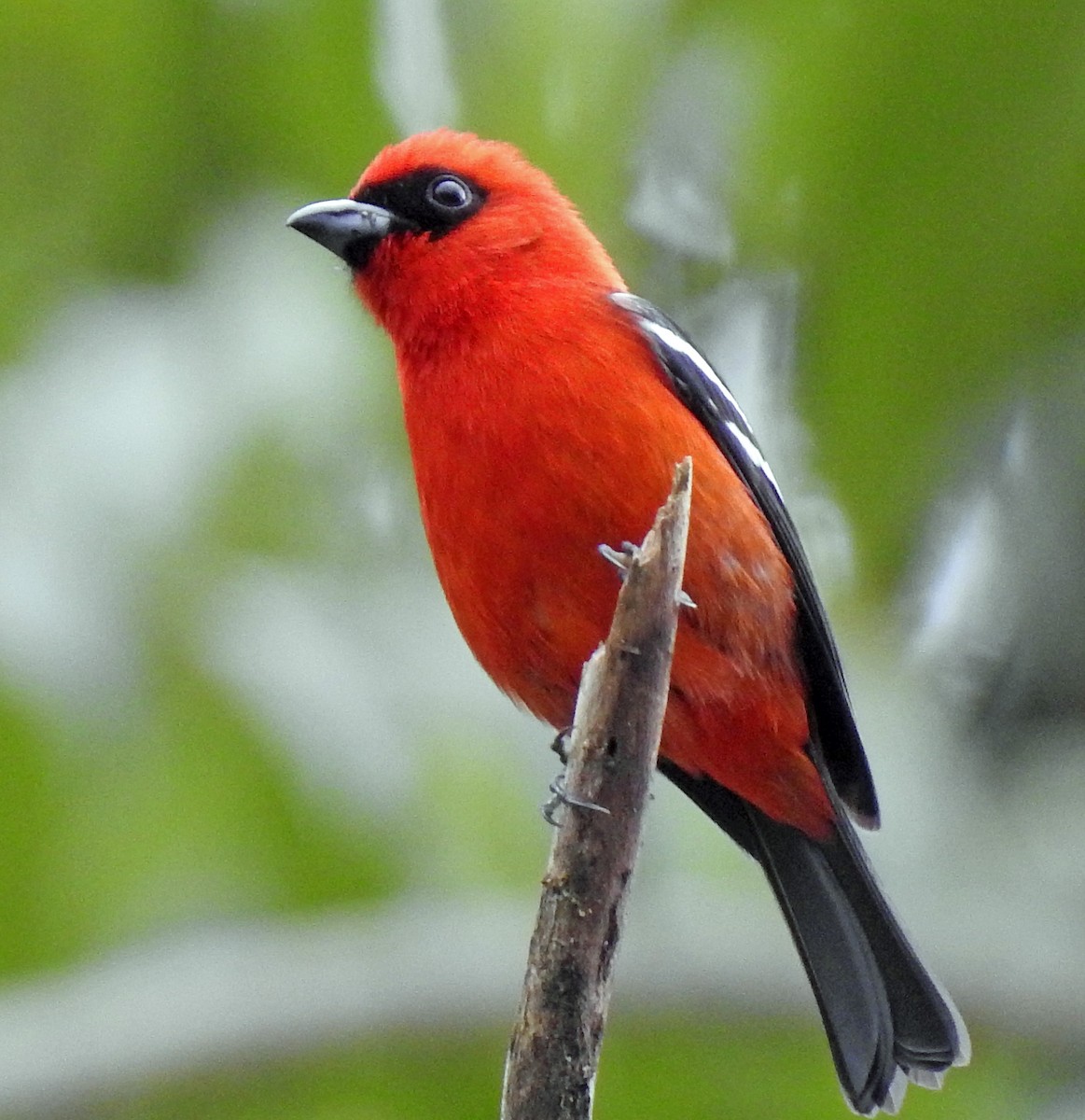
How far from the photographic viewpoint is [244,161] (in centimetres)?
568

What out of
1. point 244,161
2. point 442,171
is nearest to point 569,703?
point 442,171

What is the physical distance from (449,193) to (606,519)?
133cm

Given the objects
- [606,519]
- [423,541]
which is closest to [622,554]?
[606,519]

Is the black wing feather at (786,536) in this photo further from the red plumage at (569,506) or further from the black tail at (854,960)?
the black tail at (854,960)

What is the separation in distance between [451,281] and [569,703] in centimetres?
109

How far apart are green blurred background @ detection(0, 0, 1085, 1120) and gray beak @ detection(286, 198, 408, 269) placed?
0.36m

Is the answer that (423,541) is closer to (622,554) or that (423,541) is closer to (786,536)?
(786,536)

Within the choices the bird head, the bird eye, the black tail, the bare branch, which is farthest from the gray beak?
the bare branch

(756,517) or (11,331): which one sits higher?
(11,331)

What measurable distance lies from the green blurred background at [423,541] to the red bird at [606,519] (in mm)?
260

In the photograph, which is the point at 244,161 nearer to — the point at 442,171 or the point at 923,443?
the point at 442,171

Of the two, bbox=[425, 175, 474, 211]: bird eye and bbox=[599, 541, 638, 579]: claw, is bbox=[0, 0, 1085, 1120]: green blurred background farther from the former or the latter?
bbox=[599, 541, 638, 579]: claw

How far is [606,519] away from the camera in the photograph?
14.4 ft

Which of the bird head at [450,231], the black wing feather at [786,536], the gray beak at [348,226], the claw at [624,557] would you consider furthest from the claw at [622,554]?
the gray beak at [348,226]
